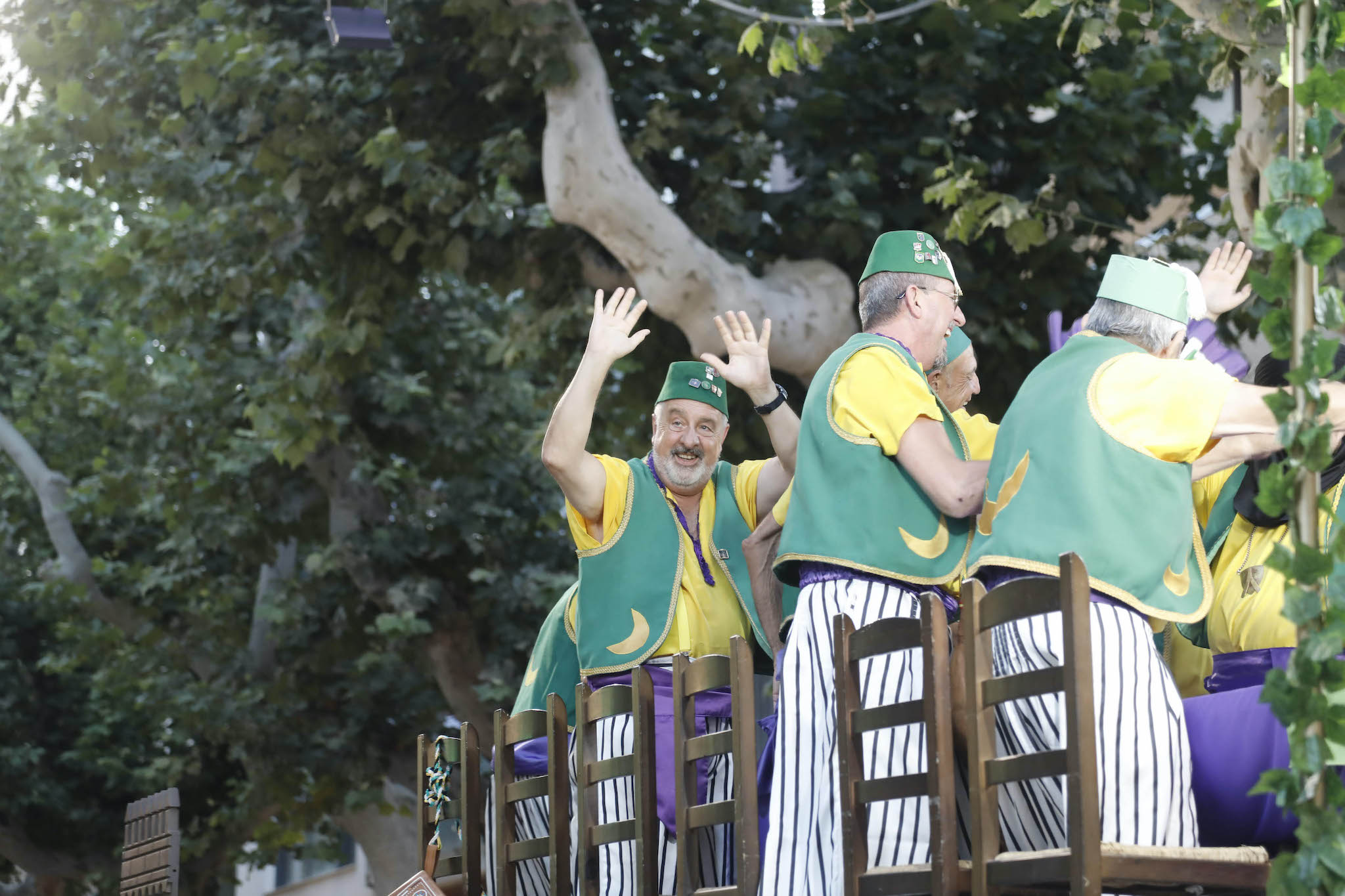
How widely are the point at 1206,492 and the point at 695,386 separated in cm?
165

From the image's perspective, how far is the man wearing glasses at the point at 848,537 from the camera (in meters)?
3.77

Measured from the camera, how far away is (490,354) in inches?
417

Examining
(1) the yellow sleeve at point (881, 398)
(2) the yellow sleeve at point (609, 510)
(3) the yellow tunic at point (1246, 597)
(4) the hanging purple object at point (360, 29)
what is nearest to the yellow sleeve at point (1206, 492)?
(3) the yellow tunic at point (1246, 597)

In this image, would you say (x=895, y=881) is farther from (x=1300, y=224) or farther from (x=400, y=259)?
(x=400, y=259)

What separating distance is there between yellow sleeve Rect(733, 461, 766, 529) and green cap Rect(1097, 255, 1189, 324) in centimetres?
178

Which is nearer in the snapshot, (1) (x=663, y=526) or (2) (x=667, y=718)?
(2) (x=667, y=718)

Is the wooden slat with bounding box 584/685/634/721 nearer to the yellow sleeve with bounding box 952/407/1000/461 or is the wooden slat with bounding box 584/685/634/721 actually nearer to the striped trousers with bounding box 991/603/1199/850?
the yellow sleeve with bounding box 952/407/1000/461

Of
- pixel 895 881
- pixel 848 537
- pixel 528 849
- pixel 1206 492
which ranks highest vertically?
pixel 1206 492

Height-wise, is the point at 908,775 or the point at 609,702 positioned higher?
the point at 609,702

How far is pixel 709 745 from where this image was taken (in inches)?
158

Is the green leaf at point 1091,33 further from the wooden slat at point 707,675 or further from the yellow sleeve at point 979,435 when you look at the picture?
the wooden slat at point 707,675

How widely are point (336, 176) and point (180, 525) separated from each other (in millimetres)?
4632

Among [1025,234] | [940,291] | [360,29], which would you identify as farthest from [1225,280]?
[360,29]

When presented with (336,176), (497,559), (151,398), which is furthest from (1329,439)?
(151,398)
